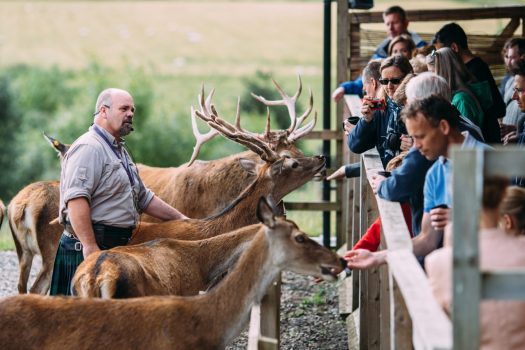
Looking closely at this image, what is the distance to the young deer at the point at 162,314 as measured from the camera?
20.1ft

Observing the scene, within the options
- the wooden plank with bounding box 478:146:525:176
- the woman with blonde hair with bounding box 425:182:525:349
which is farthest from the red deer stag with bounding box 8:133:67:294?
the wooden plank with bounding box 478:146:525:176

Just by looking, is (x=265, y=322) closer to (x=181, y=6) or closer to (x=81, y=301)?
(x=81, y=301)

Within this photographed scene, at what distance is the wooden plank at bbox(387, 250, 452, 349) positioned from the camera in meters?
4.36

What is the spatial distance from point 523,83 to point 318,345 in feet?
11.2

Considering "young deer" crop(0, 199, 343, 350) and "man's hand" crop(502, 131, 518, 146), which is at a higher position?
"man's hand" crop(502, 131, 518, 146)

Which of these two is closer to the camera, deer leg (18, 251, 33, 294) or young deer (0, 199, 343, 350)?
young deer (0, 199, 343, 350)

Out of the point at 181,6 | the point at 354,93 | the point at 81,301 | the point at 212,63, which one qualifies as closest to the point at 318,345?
the point at 354,93

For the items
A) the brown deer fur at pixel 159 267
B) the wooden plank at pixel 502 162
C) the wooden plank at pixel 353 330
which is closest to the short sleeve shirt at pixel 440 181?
the wooden plank at pixel 502 162

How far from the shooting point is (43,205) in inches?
399

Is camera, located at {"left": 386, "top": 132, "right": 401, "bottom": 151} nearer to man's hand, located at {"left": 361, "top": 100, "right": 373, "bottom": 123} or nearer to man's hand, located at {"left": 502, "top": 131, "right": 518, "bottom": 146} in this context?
man's hand, located at {"left": 361, "top": 100, "right": 373, "bottom": 123}

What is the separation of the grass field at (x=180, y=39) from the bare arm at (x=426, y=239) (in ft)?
146

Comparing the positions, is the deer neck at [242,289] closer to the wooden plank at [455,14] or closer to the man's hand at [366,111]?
the man's hand at [366,111]

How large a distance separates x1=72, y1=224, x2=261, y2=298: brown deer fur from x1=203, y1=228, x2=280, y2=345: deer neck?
2.57 ft

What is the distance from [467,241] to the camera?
4180mm
